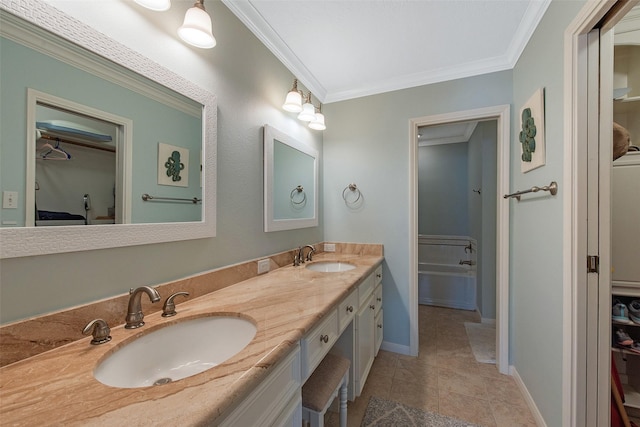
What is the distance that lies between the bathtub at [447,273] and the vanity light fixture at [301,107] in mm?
2501

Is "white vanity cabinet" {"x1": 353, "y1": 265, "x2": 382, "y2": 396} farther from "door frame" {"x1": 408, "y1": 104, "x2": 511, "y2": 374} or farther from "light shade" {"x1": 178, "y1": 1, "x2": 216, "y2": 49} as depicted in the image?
"light shade" {"x1": 178, "y1": 1, "x2": 216, "y2": 49}

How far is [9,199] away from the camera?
2.09 ft

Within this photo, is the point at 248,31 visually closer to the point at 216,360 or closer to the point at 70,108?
the point at 70,108

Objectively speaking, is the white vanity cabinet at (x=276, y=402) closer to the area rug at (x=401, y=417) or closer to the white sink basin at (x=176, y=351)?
the white sink basin at (x=176, y=351)

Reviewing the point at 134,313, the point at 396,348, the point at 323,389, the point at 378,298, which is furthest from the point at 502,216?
the point at 134,313

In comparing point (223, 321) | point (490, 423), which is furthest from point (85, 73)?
point (490, 423)

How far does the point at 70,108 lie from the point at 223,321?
33.9 inches

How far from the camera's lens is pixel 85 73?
0.78m

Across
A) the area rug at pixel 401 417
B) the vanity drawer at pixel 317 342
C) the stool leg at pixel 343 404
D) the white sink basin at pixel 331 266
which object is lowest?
the area rug at pixel 401 417

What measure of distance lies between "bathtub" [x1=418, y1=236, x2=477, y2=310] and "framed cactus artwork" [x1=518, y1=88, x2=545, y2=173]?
75.2 inches

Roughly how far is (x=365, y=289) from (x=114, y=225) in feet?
4.66

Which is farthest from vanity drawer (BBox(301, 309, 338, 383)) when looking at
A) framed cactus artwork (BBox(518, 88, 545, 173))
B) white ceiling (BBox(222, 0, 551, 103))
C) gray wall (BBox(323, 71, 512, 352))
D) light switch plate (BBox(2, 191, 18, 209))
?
white ceiling (BBox(222, 0, 551, 103))

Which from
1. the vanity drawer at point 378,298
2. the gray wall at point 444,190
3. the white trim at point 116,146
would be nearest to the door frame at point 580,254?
the vanity drawer at point 378,298

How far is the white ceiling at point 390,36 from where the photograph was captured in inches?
54.7
